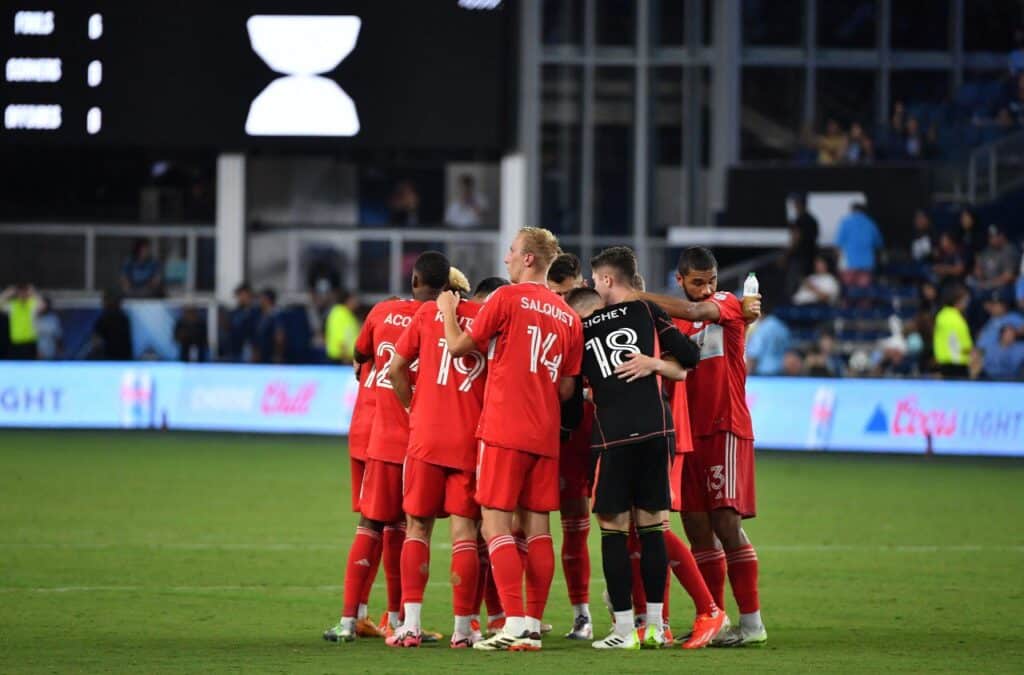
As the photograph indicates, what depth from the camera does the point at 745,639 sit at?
31.3 ft

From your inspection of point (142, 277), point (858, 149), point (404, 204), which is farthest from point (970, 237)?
point (142, 277)

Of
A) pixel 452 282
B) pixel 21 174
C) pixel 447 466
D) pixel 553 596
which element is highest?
pixel 21 174

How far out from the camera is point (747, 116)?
35.9m

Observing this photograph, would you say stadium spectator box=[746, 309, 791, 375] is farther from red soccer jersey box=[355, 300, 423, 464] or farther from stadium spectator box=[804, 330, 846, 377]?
red soccer jersey box=[355, 300, 423, 464]

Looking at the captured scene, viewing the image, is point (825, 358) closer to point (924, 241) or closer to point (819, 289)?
point (819, 289)

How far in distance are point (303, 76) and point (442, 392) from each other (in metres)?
16.2

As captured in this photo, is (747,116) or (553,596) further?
(747,116)

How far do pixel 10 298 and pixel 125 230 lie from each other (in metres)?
4.33

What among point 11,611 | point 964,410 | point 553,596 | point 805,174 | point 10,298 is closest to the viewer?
point 11,611

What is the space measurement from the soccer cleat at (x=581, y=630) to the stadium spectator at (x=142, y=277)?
Result: 2159 cm

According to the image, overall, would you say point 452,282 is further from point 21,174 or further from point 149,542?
point 21,174

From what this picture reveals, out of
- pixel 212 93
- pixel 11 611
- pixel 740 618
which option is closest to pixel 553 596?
pixel 740 618

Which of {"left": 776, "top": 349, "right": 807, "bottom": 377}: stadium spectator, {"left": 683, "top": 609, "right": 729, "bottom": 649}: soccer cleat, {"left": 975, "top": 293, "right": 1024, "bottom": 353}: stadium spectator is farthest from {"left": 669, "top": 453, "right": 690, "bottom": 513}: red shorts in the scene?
{"left": 975, "top": 293, "right": 1024, "bottom": 353}: stadium spectator

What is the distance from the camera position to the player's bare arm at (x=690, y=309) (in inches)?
370
